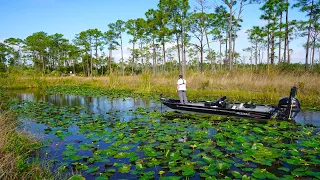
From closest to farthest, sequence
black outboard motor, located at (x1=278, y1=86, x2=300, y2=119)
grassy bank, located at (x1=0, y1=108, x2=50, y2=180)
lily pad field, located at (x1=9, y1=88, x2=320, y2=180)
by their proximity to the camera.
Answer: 1. grassy bank, located at (x1=0, y1=108, x2=50, y2=180)
2. lily pad field, located at (x1=9, y1=88, x2=320, y2=180)
3. black outboard motor, located at (x1=278, y1=86, x2=300, y2=119)

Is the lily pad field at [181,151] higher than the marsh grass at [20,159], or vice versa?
the marsh grass at [20,159]

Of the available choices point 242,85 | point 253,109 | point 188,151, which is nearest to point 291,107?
point 253,109

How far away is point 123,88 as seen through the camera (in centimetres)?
2138

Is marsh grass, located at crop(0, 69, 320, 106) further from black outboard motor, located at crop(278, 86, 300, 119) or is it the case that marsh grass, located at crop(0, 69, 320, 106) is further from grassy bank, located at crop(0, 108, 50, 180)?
grassy bank, located at crop(0, 108, 50, 180)

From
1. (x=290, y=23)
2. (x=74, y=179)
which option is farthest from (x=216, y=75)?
(x=74, y=179)

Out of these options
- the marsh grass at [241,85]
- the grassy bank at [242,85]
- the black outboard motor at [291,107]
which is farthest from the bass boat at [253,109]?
the marsh grass at [241,85]

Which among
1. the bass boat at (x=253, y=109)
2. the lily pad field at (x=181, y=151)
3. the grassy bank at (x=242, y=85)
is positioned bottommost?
the lily pad field at (x=181, y=151)

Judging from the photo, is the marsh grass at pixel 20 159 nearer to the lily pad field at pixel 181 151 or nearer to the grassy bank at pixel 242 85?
the lily pad field at pixel 181 151

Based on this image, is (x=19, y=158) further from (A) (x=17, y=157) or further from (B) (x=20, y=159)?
(A) (x=17, y=157)

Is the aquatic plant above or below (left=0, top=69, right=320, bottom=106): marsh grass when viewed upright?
below

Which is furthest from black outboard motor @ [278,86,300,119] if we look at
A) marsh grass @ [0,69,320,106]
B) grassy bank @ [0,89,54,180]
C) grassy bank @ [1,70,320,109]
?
grassy bank @ [0,89,54,180]

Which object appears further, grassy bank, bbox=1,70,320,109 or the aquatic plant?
grassy bank, bbox=1,70,320,109

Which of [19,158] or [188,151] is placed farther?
[188,151]

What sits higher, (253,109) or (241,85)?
(241,85)
